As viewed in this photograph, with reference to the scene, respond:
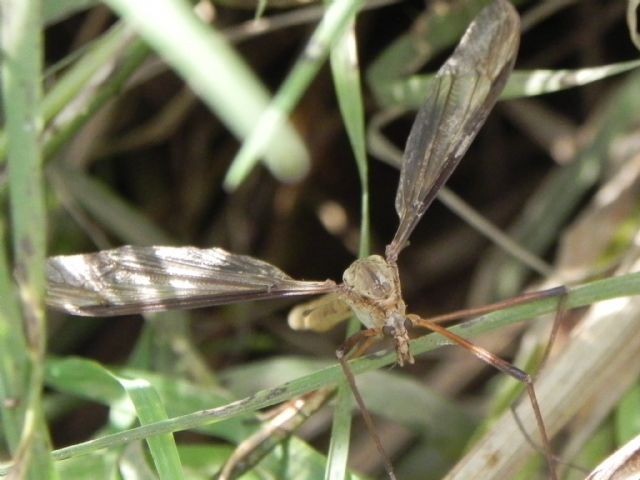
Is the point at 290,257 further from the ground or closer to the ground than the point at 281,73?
closer to the ground

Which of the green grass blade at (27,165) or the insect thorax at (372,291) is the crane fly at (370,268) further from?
the green grass blade at (27,165)

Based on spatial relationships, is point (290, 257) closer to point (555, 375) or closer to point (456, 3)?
point (456, 3)

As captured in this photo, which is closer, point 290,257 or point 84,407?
point 84,407

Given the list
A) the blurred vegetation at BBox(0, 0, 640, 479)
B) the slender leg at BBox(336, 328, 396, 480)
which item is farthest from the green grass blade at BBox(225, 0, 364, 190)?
the slender leg at BBox(336, 328, 396, 480)

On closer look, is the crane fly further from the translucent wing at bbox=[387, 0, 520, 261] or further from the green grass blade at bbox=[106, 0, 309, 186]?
the green grass blade at bbox=[106, 0, 309, 186]

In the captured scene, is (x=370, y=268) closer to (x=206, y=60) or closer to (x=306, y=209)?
(x=206, y=60)

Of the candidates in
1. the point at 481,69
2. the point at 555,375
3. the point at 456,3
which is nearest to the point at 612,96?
the point at 456,3

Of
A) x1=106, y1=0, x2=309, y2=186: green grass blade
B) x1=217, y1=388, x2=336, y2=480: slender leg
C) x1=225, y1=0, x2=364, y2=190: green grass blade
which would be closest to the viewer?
x1=106, y1=0, x2=309, y2=186: green grass blade

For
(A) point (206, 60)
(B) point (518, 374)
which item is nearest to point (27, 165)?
(A) point (206, 60)
